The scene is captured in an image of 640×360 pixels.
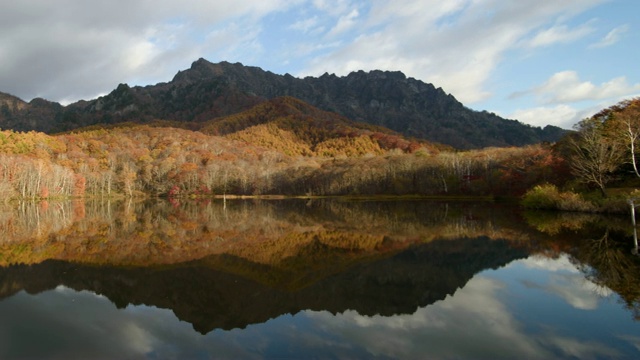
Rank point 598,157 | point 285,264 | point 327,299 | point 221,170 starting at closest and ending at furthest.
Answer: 1. point 327,299
2. point 285,264
3. point 598,157
4. point 221,170

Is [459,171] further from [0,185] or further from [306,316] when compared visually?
[0,185]

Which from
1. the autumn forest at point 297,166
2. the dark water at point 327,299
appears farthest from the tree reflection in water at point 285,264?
the autumn forest at point 297,166

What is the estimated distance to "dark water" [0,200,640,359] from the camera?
8891 millimetres

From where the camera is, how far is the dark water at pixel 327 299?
8891 mm

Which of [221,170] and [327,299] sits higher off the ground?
[221,170]

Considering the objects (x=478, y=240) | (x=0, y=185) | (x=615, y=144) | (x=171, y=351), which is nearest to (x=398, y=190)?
→ (x=615, y=144)

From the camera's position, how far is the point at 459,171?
83312 millimetres

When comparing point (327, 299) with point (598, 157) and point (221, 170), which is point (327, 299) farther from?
point (221, 170)

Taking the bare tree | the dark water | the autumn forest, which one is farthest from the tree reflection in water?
the autumn forest

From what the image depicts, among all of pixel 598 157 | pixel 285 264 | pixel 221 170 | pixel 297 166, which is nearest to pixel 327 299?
pixel 285 264

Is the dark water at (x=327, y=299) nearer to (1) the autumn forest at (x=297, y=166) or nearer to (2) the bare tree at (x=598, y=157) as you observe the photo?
(2) the bare tree at (x=598, y=157)

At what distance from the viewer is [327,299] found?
12422 mm

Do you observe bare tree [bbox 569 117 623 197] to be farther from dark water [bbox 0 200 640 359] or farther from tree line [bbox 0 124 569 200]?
dark water [bbox 0 200 640 359]

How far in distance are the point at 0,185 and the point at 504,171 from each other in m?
90.0
